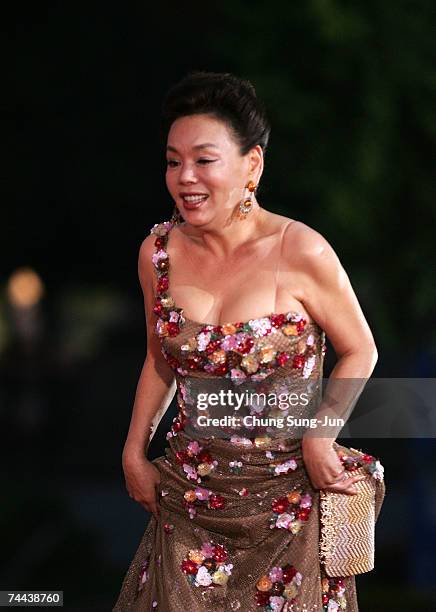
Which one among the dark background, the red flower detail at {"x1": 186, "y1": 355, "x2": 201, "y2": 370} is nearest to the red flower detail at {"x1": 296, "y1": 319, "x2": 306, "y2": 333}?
the red flower detail at {"x1": 186, "y1": 355, "x2": 201, "y2": 370}

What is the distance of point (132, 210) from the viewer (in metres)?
6.72

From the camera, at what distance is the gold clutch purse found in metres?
3.10

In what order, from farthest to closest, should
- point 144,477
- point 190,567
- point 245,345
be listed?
point 144,477 < point 190,567 < point 245,345

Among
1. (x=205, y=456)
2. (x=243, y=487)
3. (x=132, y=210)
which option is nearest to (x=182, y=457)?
(x=205, y=456)

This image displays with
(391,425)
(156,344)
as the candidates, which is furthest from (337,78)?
(156,344)

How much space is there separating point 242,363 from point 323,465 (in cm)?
30

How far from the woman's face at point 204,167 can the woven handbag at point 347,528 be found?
698 millimetres

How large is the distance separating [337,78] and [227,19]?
23.7 inches

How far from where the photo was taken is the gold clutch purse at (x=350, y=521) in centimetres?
310

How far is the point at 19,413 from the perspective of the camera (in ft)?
23.2

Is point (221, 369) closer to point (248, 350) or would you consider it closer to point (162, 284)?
point (248, 350)

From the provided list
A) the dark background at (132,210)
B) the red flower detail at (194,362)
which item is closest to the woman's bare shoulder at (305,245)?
the red flower detail at (194,362)

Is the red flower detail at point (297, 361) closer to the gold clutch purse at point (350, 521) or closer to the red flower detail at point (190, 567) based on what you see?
the gold clutch purse at point (350, 521)

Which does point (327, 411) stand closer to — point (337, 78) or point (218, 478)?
point (218, 478)
